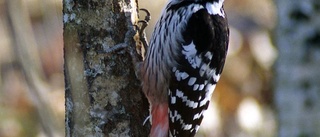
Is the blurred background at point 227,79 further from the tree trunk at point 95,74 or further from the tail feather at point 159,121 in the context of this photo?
the tree trunk at point 95,74

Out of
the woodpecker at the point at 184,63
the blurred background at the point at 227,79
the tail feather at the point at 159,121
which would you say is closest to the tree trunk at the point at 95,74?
the tail feather at the point at 159,121

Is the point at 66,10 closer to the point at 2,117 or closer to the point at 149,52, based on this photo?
the point at 149,52

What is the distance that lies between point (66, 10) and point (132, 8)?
1.28 ft

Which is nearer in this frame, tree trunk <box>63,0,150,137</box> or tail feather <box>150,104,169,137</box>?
tree trunk <box>63,0,150,137</box>

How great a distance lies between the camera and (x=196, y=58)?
4.62m

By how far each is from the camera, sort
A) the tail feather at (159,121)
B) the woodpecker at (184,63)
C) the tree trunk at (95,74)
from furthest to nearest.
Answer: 1. the woodpecker at (184,63)
2. the tail feather at (159,121)
3. the tree trunk at (95,74)

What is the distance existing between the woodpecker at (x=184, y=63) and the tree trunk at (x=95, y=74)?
34 centimetres

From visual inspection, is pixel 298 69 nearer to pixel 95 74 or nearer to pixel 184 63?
pixel 184 63

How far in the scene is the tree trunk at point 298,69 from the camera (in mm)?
4871

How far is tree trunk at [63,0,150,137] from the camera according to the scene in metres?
4.10

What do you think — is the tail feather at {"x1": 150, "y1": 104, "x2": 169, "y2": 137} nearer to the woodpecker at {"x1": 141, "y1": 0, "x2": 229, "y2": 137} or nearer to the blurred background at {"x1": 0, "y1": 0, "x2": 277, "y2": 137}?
the woodpecker at {"x1": 141, "y1": 0, "x2": 229, "y2": 137}

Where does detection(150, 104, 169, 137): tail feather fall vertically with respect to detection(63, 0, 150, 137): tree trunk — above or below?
below

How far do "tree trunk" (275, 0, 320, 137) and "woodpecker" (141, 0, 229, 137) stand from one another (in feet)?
1.41

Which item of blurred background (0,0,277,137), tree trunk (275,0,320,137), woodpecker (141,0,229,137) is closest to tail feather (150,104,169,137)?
woodpecker (141,0,229,137)
